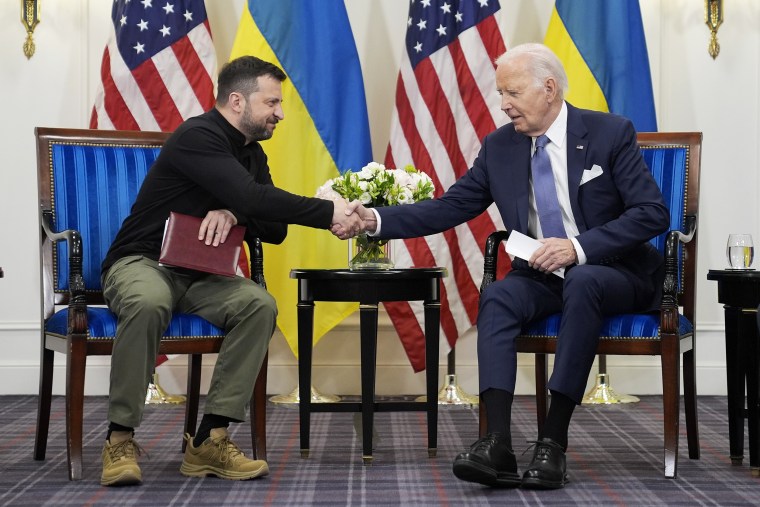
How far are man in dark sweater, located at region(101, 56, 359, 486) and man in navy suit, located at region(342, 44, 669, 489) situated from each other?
1.33 feet

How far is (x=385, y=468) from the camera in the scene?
328 cm

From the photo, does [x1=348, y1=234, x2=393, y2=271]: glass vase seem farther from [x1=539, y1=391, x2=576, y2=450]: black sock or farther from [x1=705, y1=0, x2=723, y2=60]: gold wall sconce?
[x1=705, y1=0, x2=723, y2=60]: gold wall sconce

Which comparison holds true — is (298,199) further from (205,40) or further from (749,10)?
(749,10)

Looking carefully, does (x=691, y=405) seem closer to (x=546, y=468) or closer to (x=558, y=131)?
(x=546, y=468)

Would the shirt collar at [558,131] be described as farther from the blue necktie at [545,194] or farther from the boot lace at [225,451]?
the boot lace at [225,451]

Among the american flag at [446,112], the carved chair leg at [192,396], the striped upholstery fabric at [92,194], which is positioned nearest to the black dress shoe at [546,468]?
the carved chair leg at [192,396]

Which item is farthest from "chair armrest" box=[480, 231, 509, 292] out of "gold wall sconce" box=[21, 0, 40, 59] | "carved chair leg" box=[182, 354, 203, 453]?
"gold wall sconce" box=[21, 0, 40, 59]

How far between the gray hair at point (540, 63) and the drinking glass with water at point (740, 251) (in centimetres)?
75

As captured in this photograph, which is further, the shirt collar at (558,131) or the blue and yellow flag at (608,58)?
the blue and yellow flag at (608,58)

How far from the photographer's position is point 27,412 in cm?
456

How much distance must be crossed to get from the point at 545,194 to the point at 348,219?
664mm

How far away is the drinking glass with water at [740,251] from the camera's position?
3.29 metres

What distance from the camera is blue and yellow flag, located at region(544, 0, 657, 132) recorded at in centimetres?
475

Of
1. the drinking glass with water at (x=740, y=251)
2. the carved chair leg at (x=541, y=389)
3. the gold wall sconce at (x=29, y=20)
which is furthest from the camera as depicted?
the gold wall sconce at (x=29, y=20)
